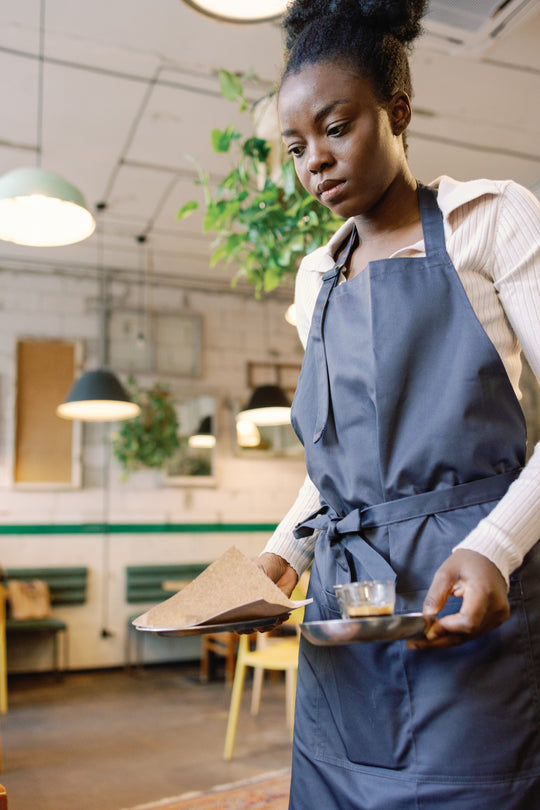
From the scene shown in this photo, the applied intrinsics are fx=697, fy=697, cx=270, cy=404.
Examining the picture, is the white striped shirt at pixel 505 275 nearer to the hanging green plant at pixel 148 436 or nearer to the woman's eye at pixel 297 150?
the woman's eye at pixel 297 150

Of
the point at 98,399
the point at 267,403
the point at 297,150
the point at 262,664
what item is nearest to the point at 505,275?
the point at 297,150

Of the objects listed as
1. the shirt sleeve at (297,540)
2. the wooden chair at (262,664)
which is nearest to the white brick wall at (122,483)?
the wooden chair at (262,664)

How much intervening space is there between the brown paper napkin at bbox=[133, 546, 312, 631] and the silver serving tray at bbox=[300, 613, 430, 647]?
14cm

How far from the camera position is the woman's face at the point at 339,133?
2.93 feet

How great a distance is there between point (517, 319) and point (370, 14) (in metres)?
0.47

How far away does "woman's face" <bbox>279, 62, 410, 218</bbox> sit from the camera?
89 cm

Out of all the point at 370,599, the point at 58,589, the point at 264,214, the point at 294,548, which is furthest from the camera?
the point at 58,589

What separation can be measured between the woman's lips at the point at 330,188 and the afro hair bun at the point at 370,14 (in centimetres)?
22

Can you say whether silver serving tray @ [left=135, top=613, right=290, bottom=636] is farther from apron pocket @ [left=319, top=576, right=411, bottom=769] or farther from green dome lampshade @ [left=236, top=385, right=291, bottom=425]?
green dome lampshade @ [left=236, top=385, right=291, bottom=425]

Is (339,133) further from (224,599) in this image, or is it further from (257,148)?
(257,148)

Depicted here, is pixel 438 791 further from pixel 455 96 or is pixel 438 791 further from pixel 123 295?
pixel 123 295

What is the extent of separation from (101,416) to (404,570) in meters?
4.85

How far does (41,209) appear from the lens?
336cm

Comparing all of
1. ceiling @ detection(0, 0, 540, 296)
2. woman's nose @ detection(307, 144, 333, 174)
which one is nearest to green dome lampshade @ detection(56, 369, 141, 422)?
ceiling @ detection(0, 0, 540, 296)
